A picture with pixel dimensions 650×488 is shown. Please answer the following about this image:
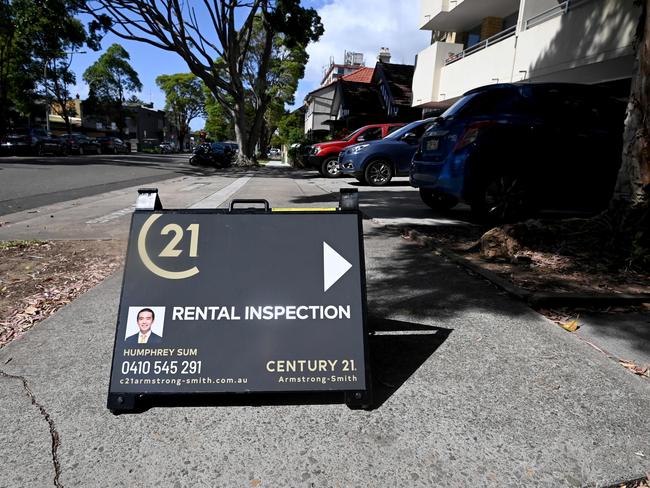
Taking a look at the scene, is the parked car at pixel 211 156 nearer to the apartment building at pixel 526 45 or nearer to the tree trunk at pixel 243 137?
the tree trunk at pixel 243 137

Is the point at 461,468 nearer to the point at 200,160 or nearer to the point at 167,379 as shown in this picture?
the point at 167,379

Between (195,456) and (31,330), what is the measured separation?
6.10ft

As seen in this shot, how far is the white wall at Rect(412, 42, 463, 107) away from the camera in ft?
59.2

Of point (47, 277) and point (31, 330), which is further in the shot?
point (47, 277)

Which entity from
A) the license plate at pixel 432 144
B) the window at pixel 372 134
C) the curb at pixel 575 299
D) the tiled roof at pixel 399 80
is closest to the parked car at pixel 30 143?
the tiled roof at pixel 399 80

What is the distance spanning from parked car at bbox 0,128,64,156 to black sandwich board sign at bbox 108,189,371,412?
29315 millimetres

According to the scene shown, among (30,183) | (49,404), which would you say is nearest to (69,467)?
(49,404)

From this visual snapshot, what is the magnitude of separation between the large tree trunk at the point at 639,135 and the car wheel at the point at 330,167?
40.1 ft

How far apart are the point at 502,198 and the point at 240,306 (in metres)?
4.67

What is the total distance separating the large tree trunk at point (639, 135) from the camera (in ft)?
14.1

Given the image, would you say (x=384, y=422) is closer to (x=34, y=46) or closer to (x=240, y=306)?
(x=240, y=306)

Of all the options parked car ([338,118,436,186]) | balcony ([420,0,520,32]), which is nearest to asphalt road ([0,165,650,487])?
parked car ([338,118,436,186])

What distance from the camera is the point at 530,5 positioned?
12695 millimetres

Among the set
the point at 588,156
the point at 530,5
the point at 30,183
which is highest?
the point at 530,5
